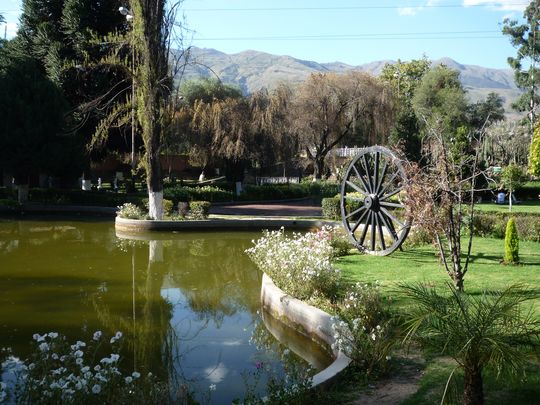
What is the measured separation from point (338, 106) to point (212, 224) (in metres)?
18.3

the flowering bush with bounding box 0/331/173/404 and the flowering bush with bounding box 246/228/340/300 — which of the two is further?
the flowering bush with bounding box 246/228/340/300

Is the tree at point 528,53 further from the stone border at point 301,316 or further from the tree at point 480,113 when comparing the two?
the stone border at point 301,316

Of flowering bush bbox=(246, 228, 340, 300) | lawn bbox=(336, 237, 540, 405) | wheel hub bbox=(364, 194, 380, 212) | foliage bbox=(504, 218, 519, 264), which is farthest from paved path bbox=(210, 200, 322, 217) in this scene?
flowering bush bbox=(246, 228, 340, 300)

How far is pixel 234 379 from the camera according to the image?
6637 millimetres

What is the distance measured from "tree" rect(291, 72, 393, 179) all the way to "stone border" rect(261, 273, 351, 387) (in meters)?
26.8

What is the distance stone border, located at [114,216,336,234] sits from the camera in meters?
20.5

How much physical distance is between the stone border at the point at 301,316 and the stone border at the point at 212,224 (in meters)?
11.0

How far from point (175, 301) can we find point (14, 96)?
72.0ft

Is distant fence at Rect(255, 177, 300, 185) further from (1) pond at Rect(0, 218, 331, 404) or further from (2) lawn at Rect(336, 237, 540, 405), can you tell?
(2) lawn at Rect(336, 237, 540, 405)

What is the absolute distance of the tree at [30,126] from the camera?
91.8 feet

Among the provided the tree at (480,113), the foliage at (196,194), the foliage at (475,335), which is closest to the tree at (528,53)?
the tree at (480,113)

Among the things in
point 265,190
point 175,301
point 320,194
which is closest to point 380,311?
point 175,301

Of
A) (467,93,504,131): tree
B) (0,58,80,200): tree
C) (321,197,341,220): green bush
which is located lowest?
(321,197,341,220): green bush

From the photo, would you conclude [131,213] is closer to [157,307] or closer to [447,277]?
[157,307]
